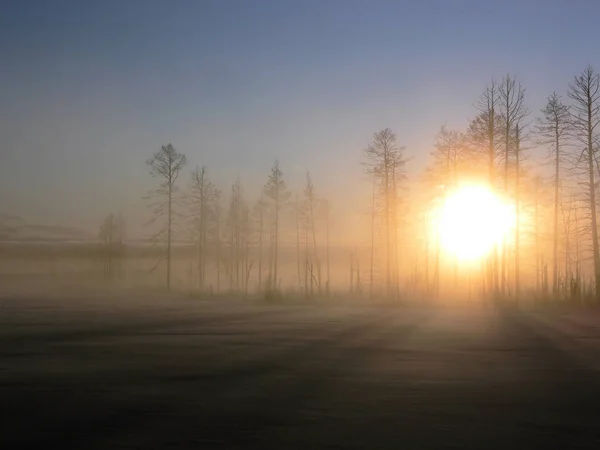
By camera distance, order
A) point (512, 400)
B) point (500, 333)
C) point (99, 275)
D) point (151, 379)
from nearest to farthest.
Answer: point (512, 400), point (151, 379), point (500, 333), point (99, 275)

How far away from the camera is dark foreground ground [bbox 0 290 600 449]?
4.50 meters

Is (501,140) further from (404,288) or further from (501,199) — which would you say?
(404,288)

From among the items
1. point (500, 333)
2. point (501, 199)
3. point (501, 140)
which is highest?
point (501, 140)

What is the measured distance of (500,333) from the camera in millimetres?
11906

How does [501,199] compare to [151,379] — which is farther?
[501,199]

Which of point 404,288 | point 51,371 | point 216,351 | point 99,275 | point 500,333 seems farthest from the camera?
point 99,275

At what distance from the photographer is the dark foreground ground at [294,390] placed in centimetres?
450

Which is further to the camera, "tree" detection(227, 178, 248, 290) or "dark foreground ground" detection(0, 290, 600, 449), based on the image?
"tree" detection(227, 178, 248, 290)

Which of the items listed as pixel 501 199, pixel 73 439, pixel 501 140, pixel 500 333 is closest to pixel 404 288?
pixel 501 199

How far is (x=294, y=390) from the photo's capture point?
6039 millimetres

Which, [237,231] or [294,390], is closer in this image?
[294,390]

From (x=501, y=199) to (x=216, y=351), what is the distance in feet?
78.9

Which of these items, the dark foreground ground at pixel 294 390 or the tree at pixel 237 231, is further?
the tree at pixel 237 231

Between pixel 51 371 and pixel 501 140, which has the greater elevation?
pixel 501 140
